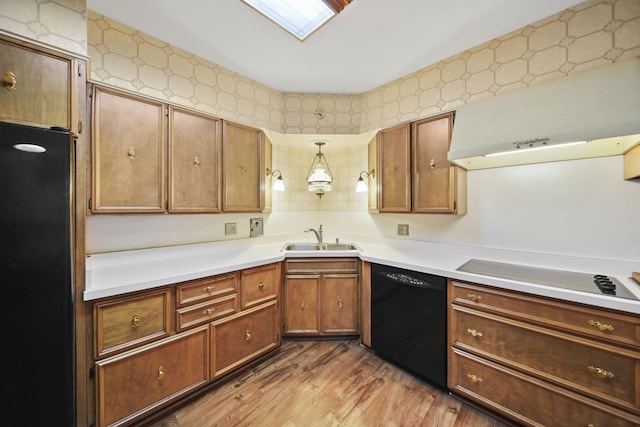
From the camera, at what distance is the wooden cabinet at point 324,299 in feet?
7.06

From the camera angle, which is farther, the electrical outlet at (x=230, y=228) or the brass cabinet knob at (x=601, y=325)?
the electrical outlet at (x=230, y=228)

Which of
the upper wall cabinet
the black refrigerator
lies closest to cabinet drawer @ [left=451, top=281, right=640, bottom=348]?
the black refrigerator

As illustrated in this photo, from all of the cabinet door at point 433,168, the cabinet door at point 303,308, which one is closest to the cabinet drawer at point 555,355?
the cabinet door at point 433,168

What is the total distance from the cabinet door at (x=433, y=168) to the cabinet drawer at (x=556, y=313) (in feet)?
2.22

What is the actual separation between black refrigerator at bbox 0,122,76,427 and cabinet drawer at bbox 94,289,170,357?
136mm

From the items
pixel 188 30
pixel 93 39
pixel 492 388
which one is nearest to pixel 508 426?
pixel 492 388

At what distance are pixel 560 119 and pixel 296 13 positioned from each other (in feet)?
5.55

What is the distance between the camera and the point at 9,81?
969 mm

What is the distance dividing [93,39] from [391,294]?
2.80m

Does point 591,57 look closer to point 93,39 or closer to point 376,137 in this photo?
point 376,137

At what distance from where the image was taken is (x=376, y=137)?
7.55 ft

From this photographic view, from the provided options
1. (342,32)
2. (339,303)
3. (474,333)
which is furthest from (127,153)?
(474,333)

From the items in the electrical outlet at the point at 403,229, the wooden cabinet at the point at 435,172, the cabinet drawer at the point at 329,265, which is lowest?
the cabinet drawer at the point at 329,265

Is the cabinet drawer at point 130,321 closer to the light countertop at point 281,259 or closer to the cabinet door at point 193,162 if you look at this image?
the light countertop at point 281,259
